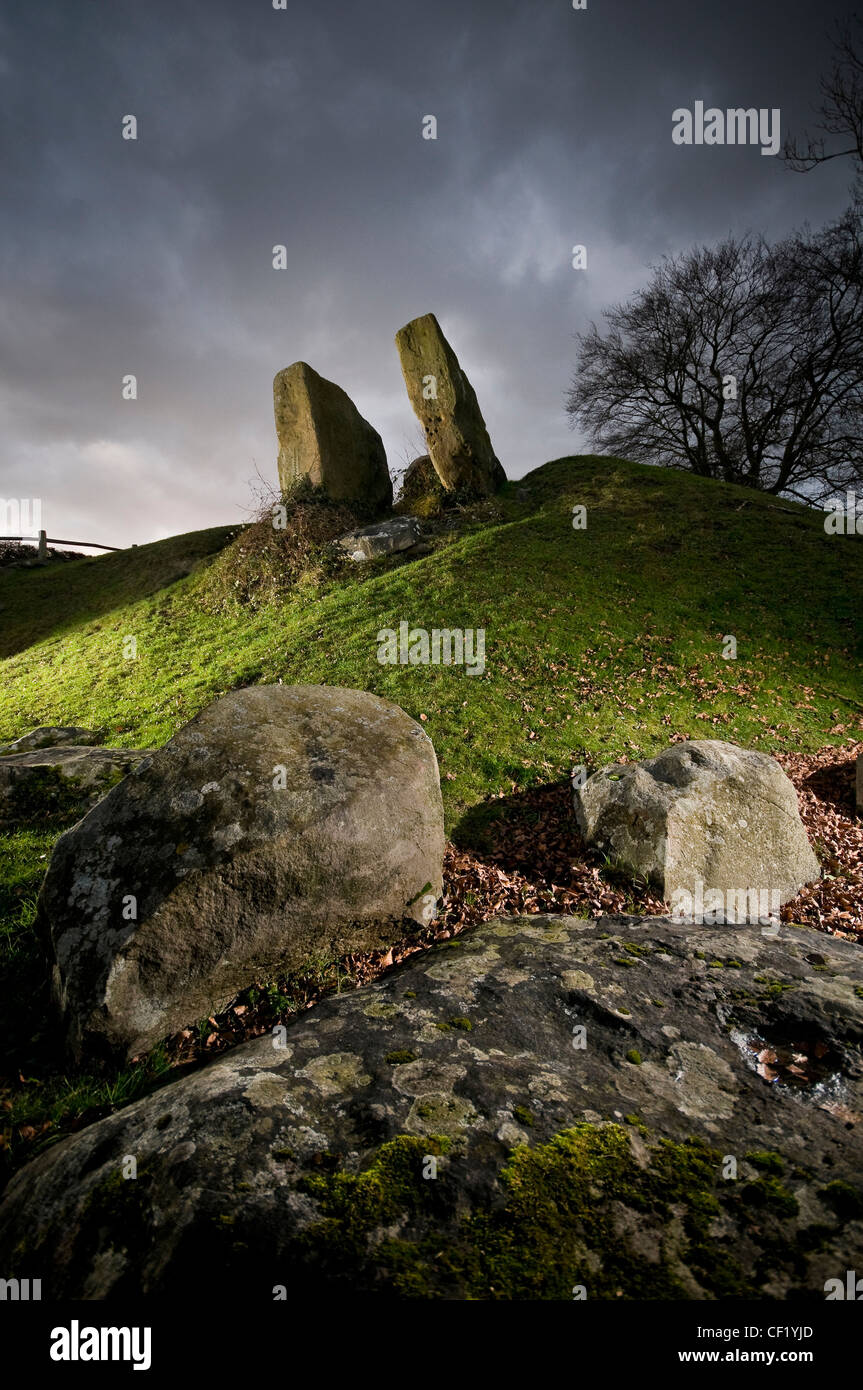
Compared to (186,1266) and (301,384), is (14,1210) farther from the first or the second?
(301,384)

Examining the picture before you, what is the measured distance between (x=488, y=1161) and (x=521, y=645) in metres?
11.1

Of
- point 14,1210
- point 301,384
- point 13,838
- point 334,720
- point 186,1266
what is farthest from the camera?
point 301,384

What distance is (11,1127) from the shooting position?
144 inches

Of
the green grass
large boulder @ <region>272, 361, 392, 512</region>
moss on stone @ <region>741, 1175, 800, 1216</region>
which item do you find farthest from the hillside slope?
moss on stone @ <region>741, 1175, 800, 1216</region>

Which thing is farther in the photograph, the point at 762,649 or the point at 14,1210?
the point at 762,649

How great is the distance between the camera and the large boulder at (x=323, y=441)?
22047 millimetres

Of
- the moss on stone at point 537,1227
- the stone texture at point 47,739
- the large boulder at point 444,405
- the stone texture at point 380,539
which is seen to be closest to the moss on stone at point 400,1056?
the moss on stone at point 537,1227

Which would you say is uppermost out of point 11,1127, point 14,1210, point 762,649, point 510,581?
point 510,581

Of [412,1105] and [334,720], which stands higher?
[334,720]

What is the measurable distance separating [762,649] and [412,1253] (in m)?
14.3

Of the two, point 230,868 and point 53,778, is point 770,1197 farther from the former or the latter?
point 53,778

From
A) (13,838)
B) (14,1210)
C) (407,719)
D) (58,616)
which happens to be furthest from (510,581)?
(58,616)

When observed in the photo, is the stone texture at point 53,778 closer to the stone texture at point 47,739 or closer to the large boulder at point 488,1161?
the stone texture at point 47,739

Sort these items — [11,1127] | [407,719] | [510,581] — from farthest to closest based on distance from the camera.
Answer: [510,581] < [407,719] < [11,1127]
